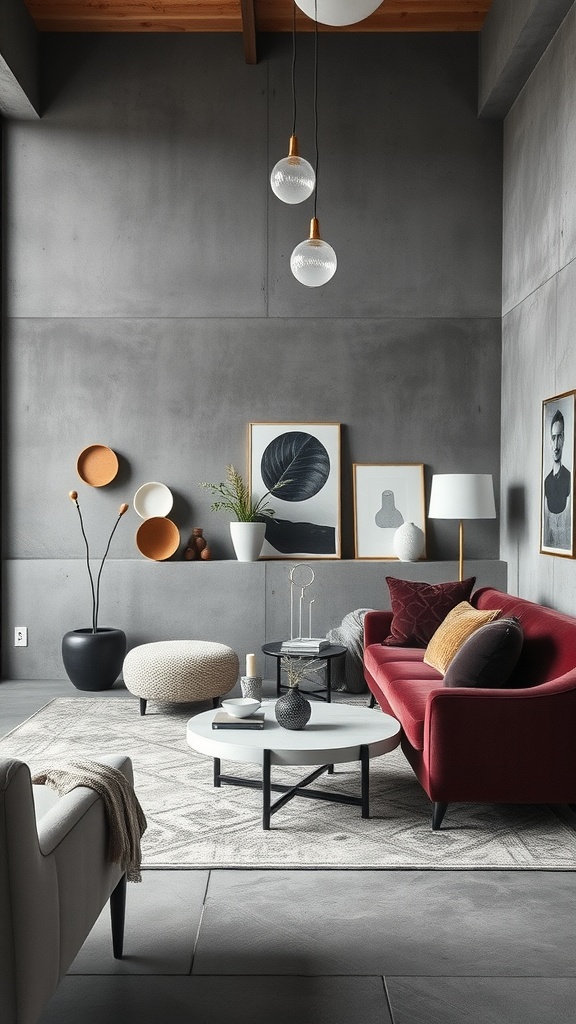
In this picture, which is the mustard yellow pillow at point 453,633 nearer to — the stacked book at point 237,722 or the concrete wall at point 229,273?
the stacked book at point 237,722

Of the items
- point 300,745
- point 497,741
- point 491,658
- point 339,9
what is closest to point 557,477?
point 491,658

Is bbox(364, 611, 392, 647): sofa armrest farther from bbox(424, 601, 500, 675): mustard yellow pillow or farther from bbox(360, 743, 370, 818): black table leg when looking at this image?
bbox(360, 743, 370, 818): black table leg

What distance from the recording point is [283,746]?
3.66 metres

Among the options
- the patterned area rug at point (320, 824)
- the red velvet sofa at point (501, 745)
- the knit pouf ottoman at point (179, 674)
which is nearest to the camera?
the patterned area rug at point (320, 824)

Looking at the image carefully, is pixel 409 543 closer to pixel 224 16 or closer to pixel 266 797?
pixel 266 797

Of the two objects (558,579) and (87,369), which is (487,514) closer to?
(558,579)

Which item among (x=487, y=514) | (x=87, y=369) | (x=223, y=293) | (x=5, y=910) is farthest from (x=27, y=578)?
(x=5, y=910)

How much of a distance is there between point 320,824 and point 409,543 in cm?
330

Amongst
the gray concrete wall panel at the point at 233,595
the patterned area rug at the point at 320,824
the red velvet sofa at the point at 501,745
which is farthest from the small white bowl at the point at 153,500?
the red velvet sofa at the point at 501,745

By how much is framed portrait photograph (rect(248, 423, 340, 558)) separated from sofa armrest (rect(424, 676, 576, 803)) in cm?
344

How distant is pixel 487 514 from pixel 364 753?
2825 millimetres

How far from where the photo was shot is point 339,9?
10.0 feet

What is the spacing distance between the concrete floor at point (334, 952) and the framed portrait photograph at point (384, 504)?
3.89 m

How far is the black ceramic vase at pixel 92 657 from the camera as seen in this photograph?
6457 mm
